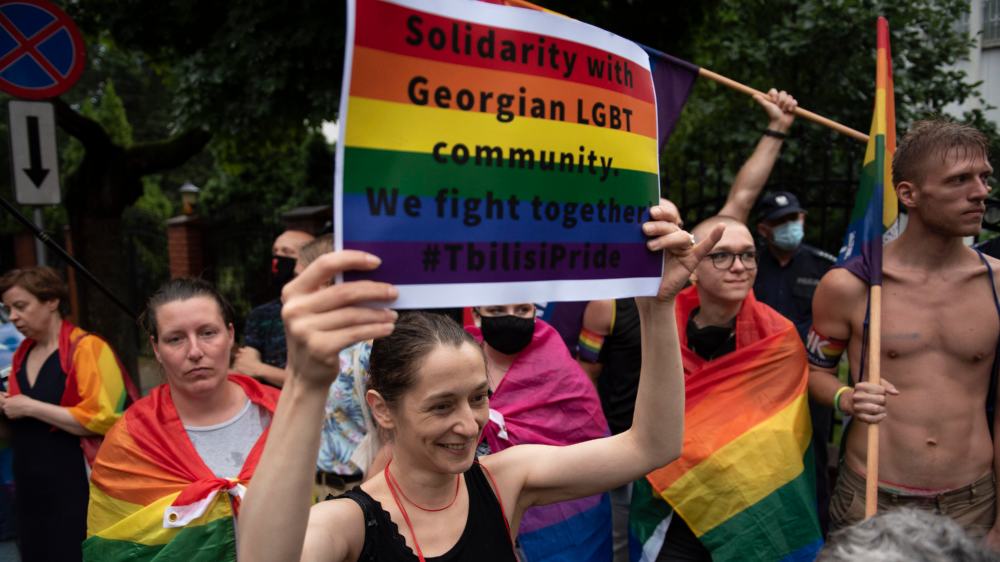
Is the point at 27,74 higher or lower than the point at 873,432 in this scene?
higher

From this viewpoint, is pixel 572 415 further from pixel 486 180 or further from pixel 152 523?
pixel 486 180

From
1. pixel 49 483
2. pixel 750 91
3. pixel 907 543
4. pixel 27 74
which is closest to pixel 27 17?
pixel 27 74

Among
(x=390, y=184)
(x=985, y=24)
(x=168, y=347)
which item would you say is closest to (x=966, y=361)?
(x=390, y=184)

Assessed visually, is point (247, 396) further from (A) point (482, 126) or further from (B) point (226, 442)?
(A) point (482, 126)

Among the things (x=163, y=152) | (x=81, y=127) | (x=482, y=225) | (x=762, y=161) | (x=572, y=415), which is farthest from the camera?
(x=163, y=152)

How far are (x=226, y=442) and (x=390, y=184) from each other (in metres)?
1.64

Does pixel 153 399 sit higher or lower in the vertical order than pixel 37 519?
higher

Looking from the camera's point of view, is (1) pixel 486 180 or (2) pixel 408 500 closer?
(1) pixel 486 180

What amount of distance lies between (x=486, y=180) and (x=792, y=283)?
11.6ft

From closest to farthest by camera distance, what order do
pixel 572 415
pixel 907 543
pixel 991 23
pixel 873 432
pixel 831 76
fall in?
pixel 907 543
pixel 873 432
pixel 572 415
pixel 831 76
pixel 991 23

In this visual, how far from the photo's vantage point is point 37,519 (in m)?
3.62

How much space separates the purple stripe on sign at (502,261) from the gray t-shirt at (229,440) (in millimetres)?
1496

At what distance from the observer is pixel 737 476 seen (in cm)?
296

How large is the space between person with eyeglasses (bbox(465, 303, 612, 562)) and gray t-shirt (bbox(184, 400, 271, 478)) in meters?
0.81
